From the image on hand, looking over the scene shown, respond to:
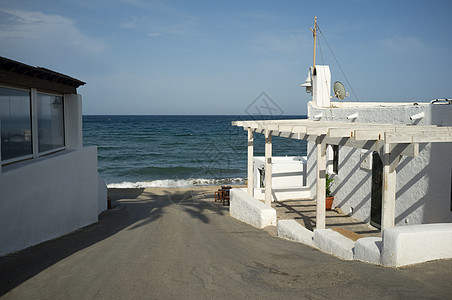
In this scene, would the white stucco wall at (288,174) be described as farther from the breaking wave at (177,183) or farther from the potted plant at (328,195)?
the breaking wave at (177,183)

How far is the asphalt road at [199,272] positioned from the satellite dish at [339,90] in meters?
7.80

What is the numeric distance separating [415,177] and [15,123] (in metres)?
8.76

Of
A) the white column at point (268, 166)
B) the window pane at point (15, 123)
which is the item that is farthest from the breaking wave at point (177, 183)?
the window pane at point (15, 123)

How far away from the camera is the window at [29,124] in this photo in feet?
21.9

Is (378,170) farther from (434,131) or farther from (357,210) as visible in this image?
(434,131)

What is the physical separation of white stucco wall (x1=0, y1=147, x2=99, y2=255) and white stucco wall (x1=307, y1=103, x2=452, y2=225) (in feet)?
26.2

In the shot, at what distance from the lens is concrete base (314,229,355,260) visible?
221 inches

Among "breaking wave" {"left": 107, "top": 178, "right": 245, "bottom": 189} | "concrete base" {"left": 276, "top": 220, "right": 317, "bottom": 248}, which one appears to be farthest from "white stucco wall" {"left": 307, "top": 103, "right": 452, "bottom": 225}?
"breaking wave" {"left": 107, "top": 178, "right": 245, "bottom": 189}

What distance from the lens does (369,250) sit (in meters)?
5.11

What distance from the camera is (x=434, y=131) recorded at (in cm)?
625

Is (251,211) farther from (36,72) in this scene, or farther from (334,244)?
(36,72)

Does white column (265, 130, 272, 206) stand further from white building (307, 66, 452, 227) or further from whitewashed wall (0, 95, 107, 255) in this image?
whitewashed wall (0, 95, 107, 255)

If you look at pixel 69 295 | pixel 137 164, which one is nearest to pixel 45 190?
pixel 69 295

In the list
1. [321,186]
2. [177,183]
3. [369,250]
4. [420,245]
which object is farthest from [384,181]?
[177,183]
